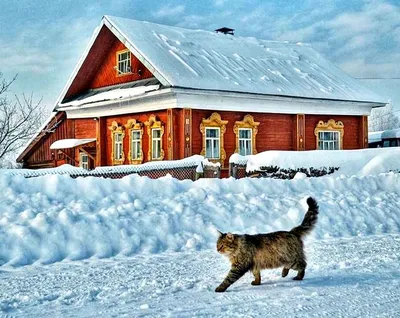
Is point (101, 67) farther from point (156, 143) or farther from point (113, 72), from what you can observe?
point (156, 143)

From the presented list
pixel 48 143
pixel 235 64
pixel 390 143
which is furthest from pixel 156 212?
pixel 390 143

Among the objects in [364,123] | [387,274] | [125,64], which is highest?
[125,64]

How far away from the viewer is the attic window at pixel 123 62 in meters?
25.2

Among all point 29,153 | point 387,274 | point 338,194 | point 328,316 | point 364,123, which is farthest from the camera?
point 29,153

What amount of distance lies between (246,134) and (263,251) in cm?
1827

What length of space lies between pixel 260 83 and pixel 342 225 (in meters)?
14.0

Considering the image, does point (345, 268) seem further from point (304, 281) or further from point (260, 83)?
point (260, 83)

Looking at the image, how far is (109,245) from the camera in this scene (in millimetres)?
8898

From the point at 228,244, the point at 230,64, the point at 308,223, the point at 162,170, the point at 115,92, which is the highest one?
the point at 230,64

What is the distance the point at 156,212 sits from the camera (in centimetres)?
1018

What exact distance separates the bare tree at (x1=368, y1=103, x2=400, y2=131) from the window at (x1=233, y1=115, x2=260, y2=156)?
89.9 meters

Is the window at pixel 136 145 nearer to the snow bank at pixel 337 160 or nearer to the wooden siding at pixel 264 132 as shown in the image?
the wooden siding at pixel 264 132

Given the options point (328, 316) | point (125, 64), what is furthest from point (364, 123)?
point (328, 316)

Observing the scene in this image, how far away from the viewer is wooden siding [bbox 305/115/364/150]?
26.6 m
